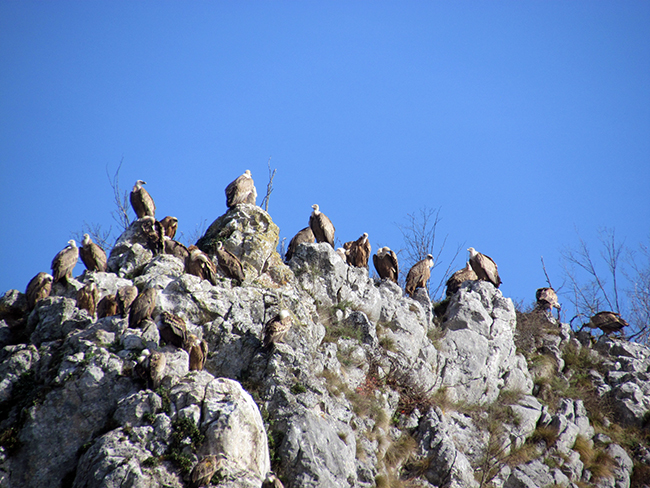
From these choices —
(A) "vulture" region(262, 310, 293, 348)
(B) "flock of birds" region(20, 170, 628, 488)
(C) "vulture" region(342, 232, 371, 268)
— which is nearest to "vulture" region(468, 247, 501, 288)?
Result: (B) "flock of birds" region(20, 170, 628, 488)

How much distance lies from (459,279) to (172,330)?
1332 centimetres

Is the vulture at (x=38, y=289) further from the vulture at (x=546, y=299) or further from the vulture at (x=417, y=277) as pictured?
the vulture at (x=546, y=299)

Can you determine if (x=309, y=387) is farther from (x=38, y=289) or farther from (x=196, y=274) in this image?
(x=38, y=289)

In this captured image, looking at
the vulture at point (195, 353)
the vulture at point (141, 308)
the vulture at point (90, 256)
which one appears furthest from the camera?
the vulture at point (90, 256)

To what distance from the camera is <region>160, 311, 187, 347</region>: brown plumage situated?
10510 millimetres

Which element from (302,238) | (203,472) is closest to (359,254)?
(302,238)

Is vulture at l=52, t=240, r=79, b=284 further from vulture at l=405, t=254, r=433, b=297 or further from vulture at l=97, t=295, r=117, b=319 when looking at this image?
vulture at l=405, t=254, r=433, b=297

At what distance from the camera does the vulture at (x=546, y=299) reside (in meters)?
22.3

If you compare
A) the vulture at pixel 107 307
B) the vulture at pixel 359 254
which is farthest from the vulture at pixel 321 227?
the vulture at pixel 107 307

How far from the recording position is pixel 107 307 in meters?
11.6

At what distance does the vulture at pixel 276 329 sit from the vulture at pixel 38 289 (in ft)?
16.9

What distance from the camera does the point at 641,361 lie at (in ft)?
67.4

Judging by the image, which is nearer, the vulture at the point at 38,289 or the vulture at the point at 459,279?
the vulture at the point at 38,289

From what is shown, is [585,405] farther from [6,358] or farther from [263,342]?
[6,358]
